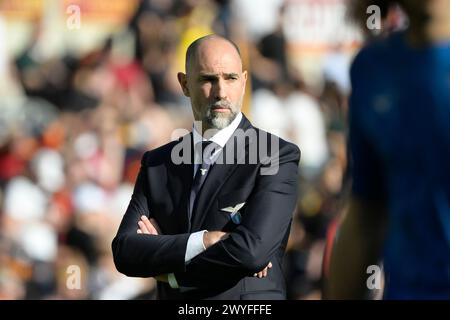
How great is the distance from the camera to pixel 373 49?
9.69 feet

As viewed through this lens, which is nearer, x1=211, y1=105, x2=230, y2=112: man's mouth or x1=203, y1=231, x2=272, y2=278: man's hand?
x1=203, y1=231, x2=272, y2=278: man's hand


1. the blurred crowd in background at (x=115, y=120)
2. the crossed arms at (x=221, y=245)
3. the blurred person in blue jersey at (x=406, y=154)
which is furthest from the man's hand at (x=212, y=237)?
the blurred crowd in background at (x=115, y=120)

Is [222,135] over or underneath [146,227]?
over

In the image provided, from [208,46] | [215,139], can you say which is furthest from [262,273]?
[208,46]

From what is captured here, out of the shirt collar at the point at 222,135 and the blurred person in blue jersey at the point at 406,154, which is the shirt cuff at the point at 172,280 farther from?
the blurred person in blue jersey at the point at 406,154

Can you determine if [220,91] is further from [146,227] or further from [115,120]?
[115,120]

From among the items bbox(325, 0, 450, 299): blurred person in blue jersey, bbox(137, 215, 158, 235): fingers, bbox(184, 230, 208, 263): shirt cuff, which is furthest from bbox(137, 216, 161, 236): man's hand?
bbox(325, 0, 450, 299): blurred person in blue jersey

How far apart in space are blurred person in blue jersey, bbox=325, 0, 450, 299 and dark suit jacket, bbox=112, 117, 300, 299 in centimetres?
185

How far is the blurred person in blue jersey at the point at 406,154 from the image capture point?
9.26ft

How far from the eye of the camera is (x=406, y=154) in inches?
113

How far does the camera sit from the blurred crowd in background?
9.96 metres

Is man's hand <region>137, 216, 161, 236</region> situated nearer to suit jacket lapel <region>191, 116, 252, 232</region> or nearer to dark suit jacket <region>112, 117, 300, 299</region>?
dark suit jacket <region>112, 117, 300, 299</region>

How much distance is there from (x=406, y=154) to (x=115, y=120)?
316 inches
